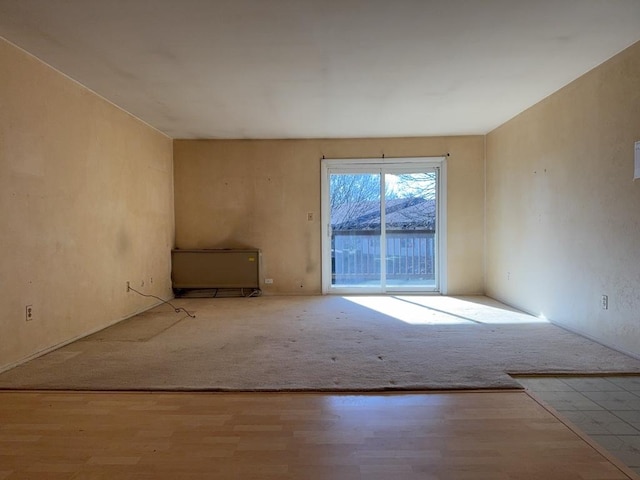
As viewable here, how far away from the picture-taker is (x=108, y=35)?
2.46 meters

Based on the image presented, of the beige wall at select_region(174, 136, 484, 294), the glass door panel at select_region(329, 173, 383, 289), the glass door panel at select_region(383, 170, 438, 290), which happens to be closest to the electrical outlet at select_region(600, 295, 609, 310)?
the glass door panel at select_region(383, 170, 438, 290)

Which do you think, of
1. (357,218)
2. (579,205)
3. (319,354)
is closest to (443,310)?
(579,205)

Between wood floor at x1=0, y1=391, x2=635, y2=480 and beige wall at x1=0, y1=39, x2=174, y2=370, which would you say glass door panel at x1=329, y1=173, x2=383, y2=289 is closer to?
beige wall at x1=0, y1=39, x2=174, y2=370

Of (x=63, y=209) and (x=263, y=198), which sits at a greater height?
(x=263, y=198)

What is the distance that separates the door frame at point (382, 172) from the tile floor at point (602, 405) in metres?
3.06

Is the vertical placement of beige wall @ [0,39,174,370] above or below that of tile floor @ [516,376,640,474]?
above

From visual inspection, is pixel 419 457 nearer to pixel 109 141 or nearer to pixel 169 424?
pixel 169 424

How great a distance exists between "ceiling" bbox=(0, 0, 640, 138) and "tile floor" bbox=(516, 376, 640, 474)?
2280mm

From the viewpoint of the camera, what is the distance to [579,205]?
3291 mm

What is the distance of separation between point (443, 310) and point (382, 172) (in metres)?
2.24

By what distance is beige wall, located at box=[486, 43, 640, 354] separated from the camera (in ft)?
9.04

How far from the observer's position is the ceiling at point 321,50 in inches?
86.4

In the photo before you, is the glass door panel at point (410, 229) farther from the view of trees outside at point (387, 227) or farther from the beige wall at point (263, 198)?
the beige wall at point (263, 198)

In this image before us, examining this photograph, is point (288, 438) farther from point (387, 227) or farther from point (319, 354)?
point (387, 227)
